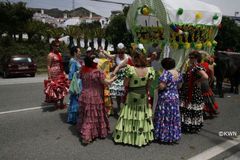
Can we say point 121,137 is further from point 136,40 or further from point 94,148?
point 136,40

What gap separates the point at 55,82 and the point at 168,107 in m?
3.36

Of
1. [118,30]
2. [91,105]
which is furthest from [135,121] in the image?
[118,30]

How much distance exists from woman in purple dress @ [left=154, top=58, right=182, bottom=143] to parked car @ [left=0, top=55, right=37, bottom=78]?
14.7m

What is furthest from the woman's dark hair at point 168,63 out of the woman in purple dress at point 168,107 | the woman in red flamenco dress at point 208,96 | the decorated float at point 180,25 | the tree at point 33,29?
the tree at point 33,29

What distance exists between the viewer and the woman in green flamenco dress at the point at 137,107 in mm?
5355

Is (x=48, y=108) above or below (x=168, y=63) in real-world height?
below

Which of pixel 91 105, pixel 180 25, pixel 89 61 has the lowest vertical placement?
pixel 91 105

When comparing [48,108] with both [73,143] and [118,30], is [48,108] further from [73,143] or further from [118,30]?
[118,30]

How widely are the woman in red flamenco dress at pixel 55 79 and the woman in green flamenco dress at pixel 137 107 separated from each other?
2735 millimetres

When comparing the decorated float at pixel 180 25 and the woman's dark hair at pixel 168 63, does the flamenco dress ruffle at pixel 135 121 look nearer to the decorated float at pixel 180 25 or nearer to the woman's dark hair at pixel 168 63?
the woman's dark hair at pixel 168 63

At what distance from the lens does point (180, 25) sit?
319 inches

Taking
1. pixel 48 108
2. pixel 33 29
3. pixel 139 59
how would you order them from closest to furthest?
pixel 139 59 < pixel 48 108 < pixel 33 29

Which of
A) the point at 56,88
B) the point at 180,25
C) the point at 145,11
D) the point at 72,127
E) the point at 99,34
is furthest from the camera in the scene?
the point at 99,34

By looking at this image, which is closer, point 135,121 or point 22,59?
point 135,121
